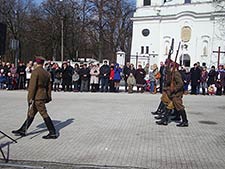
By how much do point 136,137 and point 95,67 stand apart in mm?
12572

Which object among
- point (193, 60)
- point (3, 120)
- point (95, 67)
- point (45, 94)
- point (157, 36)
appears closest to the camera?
point (45, 94)

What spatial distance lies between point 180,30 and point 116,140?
199ft

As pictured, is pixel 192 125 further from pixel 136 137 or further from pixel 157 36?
pixel 157 36

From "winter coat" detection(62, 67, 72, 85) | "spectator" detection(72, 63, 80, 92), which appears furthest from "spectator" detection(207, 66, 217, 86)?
"winter coat" detection(62, 67, 72, 85)

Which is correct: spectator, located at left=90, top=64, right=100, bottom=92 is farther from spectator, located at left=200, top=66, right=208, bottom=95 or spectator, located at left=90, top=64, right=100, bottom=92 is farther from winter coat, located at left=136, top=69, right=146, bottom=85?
spectator, located at left=200, top=66, right=208, bottom=95

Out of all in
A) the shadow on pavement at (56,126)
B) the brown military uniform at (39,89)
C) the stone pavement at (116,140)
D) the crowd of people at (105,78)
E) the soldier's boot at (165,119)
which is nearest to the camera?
the stone pavement at (116,140)

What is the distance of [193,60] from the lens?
66750 millimetres

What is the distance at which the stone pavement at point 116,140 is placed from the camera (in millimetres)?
7406

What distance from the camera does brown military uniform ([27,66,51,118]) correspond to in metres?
9.03

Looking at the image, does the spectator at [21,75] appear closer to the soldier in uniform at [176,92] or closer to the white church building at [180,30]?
the soldier in uniform at [176,92]

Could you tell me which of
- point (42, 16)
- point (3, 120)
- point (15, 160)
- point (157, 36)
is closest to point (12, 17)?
point (42, 16)

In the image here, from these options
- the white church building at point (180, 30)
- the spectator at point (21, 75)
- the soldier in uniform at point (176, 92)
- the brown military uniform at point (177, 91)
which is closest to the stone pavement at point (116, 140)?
the soldier in uniform at point (176, 92)

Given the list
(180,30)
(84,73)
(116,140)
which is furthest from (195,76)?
(180,30)

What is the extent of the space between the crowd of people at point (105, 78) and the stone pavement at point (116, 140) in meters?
6.67
